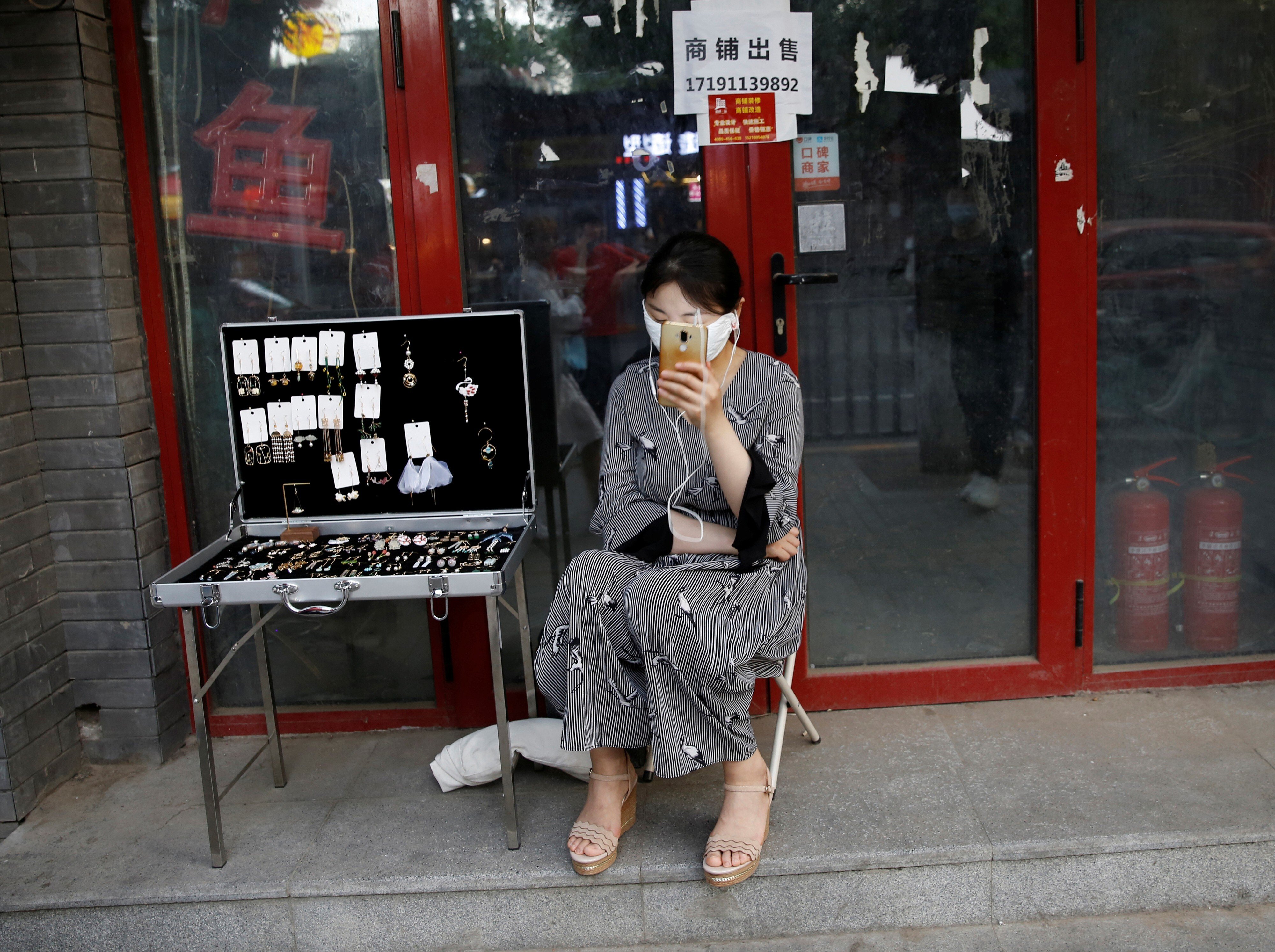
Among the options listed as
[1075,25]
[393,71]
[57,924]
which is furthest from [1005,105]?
[57,924]

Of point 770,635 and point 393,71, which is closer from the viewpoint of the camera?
point 770,635

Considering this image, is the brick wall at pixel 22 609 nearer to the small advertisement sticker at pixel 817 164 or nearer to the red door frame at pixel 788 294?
the red door frame at pixel 788 294

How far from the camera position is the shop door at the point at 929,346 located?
3484 mm

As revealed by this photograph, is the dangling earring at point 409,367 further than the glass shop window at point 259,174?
No

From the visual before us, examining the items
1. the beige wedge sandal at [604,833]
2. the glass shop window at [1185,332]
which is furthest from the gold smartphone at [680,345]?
the glass shop window at [1185,332]

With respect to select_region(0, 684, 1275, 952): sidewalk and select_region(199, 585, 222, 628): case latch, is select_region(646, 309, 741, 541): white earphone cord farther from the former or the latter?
select_region(199, 585, 222, 628): case latch

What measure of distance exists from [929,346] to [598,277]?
1.12m

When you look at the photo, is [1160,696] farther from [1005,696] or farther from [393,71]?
[393,71]

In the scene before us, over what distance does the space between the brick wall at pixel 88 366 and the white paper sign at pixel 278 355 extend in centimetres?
57

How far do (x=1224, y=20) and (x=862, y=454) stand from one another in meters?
1.79

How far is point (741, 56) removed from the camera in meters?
3.43

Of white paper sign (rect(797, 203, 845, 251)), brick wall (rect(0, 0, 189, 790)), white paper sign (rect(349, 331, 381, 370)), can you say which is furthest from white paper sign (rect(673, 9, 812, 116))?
brick wall (rect(0, 0, 189, 790))

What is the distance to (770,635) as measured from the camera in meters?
2.85

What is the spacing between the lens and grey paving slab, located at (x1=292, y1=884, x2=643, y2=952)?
2.92 metres
